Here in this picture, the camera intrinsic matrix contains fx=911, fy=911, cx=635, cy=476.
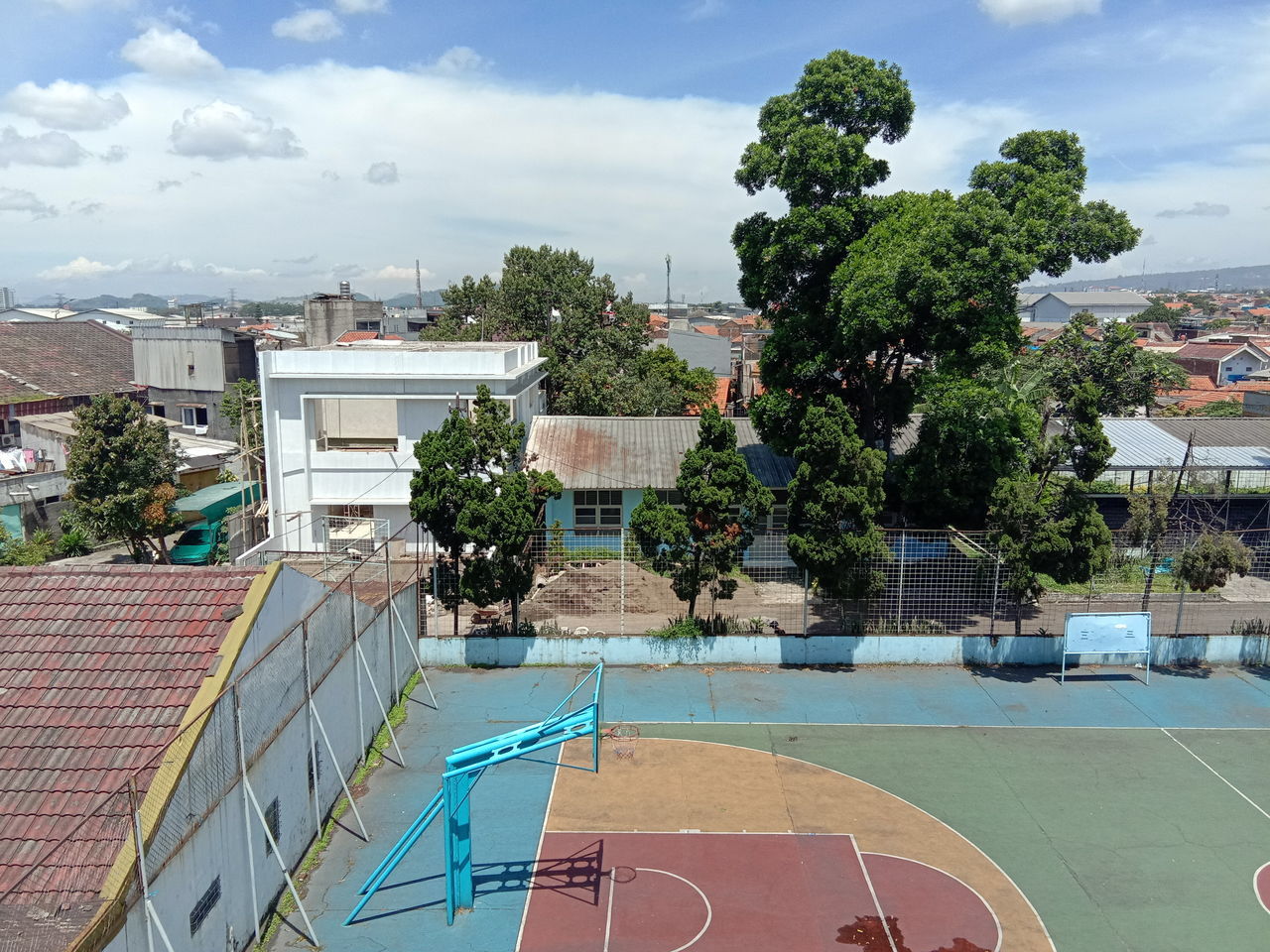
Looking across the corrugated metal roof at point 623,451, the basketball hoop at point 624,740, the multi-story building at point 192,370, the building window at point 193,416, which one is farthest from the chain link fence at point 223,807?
the building window at point 193,416

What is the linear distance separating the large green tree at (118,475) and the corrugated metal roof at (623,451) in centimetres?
1093

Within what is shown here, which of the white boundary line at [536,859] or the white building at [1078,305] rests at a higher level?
the white building at [1078,305]

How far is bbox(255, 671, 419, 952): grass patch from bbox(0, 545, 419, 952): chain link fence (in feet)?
0.53

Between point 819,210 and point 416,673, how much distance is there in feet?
53.6

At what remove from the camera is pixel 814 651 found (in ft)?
70.7

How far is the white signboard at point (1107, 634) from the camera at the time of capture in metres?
20.7

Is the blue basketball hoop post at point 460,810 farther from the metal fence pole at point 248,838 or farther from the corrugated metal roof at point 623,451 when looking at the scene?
the corrugated metal roof at point 623,451

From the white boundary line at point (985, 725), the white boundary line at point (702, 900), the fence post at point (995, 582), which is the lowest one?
the white boundary line at point (702, 900)

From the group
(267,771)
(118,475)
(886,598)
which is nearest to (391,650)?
(267,771)

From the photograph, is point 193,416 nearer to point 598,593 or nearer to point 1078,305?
point 598,593

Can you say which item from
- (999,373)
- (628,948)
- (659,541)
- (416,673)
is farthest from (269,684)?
(999,373)

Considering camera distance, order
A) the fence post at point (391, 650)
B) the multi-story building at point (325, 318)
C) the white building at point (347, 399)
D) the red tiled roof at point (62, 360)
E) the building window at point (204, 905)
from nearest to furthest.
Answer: the building window at point (204, 905) → the fence post at point (391, 650) → the white building at point (347, 399) → the multi-story building at point (325, 318) → the red tiled roof at point (62, 360)

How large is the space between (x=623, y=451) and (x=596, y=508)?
89.2 inches

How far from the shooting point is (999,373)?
25750mm
